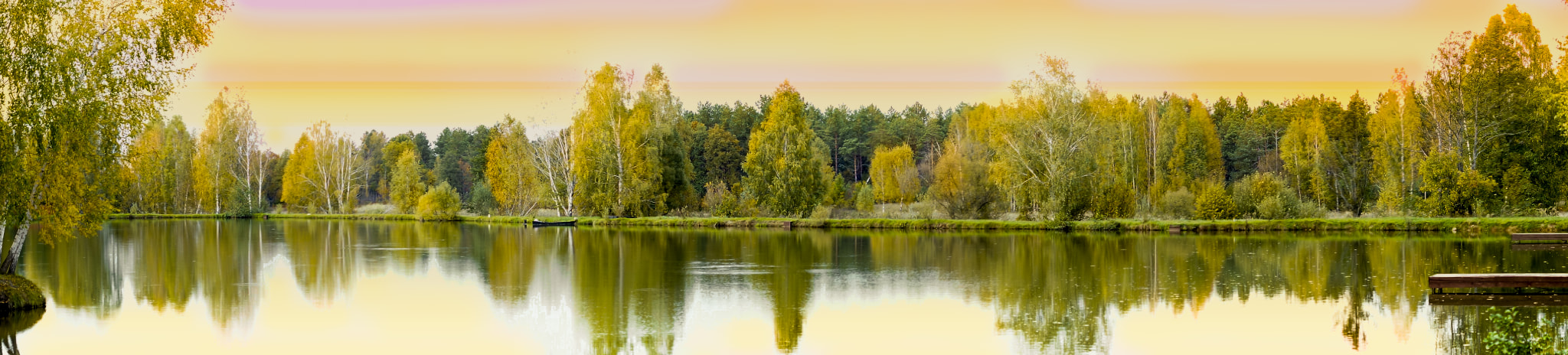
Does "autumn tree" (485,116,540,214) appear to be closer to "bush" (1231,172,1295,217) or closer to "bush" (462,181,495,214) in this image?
"bush" (462,181,495,214)

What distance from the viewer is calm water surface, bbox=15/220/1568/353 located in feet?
48.1

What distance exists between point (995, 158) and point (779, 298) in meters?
35.5

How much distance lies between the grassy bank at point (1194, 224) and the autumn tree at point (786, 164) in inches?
53.8

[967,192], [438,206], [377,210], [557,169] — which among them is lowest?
[377,210]

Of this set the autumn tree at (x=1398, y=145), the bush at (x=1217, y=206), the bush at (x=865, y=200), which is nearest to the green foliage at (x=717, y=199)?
the bush at (x=865, y=200)

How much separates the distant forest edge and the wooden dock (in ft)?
16.4

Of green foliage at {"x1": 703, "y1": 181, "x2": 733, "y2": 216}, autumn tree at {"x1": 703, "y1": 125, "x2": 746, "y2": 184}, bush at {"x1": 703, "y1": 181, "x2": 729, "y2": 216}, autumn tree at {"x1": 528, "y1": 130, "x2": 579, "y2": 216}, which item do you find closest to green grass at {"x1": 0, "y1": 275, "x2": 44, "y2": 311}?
green foliage at {"x1": 703, "y1": 181, "x2": 733, "y2": 216}

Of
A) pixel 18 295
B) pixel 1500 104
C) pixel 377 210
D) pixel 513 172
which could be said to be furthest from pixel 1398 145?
pixel 377 210

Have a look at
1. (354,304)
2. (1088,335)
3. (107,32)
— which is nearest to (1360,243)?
(1088,335)

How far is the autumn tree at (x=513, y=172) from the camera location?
197 feet

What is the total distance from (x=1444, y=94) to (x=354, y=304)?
3789 centimetres

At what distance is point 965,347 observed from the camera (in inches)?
557

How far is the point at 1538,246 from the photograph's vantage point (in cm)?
2942

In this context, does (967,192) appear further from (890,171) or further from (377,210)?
(377,210)
